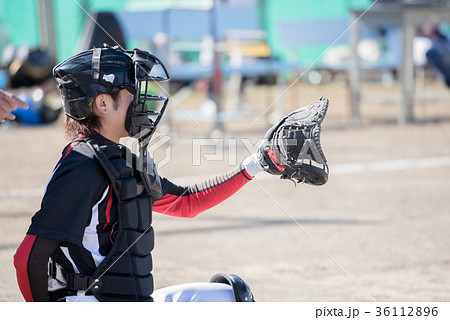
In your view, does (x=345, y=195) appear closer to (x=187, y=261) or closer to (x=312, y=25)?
(x=187, y=261)

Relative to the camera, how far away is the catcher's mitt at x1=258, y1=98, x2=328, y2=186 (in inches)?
95.7

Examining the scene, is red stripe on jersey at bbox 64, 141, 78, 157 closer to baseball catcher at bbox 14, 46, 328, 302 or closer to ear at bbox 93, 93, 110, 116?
baseball catcher at bbox 14, 46, 328, 302

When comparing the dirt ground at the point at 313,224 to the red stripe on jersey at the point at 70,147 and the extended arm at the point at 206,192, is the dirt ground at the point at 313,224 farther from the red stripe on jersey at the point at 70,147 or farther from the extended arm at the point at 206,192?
the red stripe on jersey at the point at 70,147

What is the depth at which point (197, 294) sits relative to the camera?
219 cm

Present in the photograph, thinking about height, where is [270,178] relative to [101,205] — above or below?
below

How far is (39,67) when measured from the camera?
10.4m

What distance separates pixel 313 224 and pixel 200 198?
2.49m

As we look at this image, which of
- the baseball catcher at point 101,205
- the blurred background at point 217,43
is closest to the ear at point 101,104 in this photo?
the baseball catcher at point 101,205

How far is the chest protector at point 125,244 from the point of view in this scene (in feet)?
6.59

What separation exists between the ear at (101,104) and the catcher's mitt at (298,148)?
0.68m

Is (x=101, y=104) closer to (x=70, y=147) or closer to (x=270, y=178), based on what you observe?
(x=70, y=147)

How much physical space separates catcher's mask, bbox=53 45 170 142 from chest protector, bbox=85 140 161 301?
0.14m

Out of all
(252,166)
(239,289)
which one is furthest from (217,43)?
(239,289)

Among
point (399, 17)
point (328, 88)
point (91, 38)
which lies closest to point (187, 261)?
point (91, 38)
